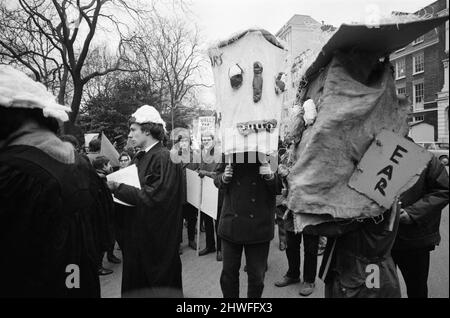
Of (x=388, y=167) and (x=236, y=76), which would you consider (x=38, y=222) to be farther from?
(x=388, y=167)

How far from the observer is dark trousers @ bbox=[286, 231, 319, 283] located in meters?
4.04

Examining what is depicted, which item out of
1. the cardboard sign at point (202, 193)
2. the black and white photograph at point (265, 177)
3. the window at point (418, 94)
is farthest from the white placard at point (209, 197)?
the window at point (418, 94)

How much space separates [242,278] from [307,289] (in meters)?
0.94

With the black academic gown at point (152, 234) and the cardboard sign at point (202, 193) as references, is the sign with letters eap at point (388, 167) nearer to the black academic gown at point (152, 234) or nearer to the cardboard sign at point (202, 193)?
the black academic gown at point (152, 234)

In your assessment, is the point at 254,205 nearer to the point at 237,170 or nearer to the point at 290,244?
the point at 237,170

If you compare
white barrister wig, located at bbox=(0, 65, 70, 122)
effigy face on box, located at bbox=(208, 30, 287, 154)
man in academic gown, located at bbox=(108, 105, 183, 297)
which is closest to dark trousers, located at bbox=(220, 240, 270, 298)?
man in academic gown, located at bbox=(108, 105, 183, 297)

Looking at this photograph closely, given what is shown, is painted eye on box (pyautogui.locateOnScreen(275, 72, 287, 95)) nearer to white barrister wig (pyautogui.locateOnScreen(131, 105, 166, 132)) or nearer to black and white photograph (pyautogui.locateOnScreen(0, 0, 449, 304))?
black and white photograph (pyautogui.locateOnScreen(0, 0, 449, 304))

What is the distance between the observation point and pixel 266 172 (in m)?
2.88

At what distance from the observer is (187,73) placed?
20281mm

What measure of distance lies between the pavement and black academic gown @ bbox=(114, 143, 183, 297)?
858mm

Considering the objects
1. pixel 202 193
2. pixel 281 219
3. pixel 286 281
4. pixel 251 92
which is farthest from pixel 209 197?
pixel 251 92

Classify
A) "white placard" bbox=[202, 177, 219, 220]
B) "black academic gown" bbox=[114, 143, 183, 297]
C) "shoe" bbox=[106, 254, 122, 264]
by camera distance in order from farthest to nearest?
"shoe" bbox=[106, 254, 122, 264]
"white placard" bbox=[202, 177, 219, 220]
"black academic gown" bbox=[114, 143, 183, 297]

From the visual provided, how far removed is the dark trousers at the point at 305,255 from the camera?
4.04 metres
